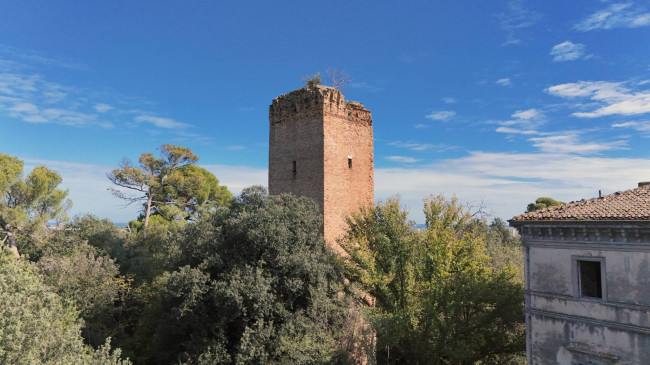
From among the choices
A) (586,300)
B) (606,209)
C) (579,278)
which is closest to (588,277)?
(579,278)

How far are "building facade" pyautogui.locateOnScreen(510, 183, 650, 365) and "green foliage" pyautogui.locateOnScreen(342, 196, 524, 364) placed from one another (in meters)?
2.13

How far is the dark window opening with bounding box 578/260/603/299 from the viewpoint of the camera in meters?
9.35

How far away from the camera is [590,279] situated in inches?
372

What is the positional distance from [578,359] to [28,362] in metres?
11.6

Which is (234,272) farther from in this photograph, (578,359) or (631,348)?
(631,348)

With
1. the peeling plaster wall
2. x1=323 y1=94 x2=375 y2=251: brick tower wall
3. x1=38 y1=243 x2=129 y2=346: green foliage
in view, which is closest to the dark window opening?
the peeling plaster wall

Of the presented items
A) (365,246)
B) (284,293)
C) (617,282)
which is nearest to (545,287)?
(617,282)

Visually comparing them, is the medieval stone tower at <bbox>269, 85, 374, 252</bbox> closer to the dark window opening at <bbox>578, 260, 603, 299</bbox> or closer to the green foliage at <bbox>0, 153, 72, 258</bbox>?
the dark window opening at <bbox>578, 260, 603, 299</bbox>

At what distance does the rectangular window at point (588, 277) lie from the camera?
9.32 meters

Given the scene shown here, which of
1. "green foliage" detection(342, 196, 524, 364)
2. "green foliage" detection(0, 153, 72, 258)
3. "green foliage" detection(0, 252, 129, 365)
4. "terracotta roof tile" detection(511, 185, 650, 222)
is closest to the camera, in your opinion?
"green foliage" detection(0, 252, 129, 365)

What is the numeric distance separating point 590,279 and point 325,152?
864 cm

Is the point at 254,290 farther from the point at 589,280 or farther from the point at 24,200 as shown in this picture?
the point at 24,200

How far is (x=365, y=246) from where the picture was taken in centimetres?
1315

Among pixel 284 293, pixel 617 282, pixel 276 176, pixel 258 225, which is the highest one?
pixel 276 176
